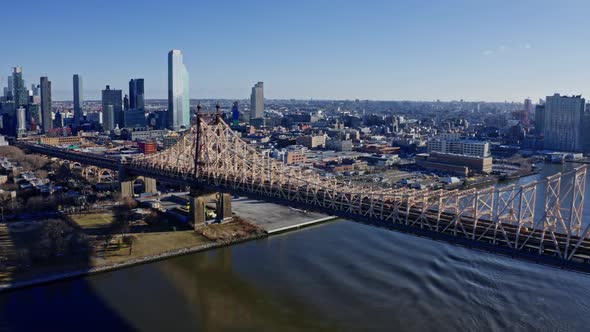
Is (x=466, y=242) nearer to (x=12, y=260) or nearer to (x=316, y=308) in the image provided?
(x=316, y=308)

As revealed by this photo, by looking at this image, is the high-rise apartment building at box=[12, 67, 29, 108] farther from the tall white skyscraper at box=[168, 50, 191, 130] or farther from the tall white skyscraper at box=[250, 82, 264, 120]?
the tall white skyscraper at box=[250, 82, 264, 120]

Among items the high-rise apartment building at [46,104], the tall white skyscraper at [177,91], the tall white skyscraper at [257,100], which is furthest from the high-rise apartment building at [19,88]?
the tall white skyscraper at [257,100]

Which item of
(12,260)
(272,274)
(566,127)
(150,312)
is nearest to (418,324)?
(272,274)

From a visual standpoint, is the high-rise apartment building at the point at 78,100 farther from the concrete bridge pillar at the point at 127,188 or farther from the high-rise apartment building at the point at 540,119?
the high-rise apartment building at the point at 540,119

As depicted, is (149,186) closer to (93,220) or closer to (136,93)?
(93,220)

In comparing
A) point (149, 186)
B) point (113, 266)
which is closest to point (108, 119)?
point (149, 186)
